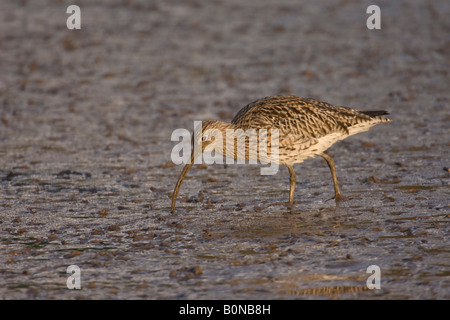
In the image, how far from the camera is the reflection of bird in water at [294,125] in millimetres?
10141

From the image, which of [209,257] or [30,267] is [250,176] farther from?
[30,267]

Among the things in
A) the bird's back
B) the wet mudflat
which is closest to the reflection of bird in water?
the bird's back

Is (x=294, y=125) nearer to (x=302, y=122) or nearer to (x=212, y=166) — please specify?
(x=302, y=122)

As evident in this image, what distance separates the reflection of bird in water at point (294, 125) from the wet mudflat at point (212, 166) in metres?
0.62

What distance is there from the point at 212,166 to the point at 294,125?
2253 mm

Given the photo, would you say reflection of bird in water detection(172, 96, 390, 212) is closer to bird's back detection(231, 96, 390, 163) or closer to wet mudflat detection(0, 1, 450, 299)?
bird's back detection(231, 96, 390, 163)

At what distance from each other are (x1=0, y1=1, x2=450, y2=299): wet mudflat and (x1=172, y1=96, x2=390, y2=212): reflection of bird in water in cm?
62

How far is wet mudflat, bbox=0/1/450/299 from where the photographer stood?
782 cm

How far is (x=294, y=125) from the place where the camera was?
33.7 ft

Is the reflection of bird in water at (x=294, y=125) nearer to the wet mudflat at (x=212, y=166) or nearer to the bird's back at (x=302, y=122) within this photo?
the bird's back at (x=302, y=122)

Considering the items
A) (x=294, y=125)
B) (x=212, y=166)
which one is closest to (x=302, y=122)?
(x=294, y=125)

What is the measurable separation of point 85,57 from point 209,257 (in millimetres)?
12060
